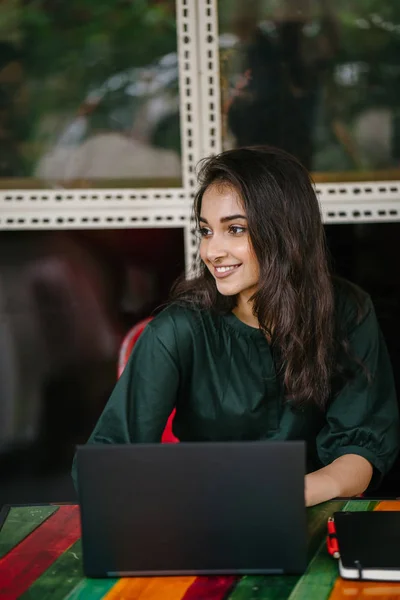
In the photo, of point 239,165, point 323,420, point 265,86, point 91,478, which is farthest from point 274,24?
point 91,478

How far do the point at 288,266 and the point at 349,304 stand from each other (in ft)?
0.97

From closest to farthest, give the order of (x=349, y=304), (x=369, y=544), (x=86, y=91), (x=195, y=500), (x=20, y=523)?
(x=195, y=500)
(x=369, y=544)
(x=20, y=523)
(x=349, y=304)
(x=86, y=91)

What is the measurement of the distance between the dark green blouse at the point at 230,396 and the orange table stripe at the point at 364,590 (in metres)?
0.63

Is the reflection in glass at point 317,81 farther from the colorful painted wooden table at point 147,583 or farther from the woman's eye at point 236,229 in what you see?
the colorful painted wooden table at point 147,583

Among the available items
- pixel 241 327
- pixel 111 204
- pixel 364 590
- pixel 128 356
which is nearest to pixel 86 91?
pixel 111 204

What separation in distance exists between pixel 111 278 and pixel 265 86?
82cm

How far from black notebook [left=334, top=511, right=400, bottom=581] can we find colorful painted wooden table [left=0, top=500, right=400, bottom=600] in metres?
0.02

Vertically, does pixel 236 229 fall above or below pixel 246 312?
above

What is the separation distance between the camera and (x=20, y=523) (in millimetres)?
1329

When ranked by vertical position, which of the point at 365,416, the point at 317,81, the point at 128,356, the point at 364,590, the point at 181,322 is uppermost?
the point at 317,81

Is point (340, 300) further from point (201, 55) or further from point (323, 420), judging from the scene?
point (201, 55)

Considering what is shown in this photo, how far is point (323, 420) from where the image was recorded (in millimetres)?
1842

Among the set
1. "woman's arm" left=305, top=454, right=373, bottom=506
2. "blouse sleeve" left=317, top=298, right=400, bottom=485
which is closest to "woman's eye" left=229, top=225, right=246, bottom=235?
"blouse sleeve" left=317, top=298, right=400, bottom=485

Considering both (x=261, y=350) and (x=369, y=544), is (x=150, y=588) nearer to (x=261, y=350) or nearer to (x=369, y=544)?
(x=369, y=544)
